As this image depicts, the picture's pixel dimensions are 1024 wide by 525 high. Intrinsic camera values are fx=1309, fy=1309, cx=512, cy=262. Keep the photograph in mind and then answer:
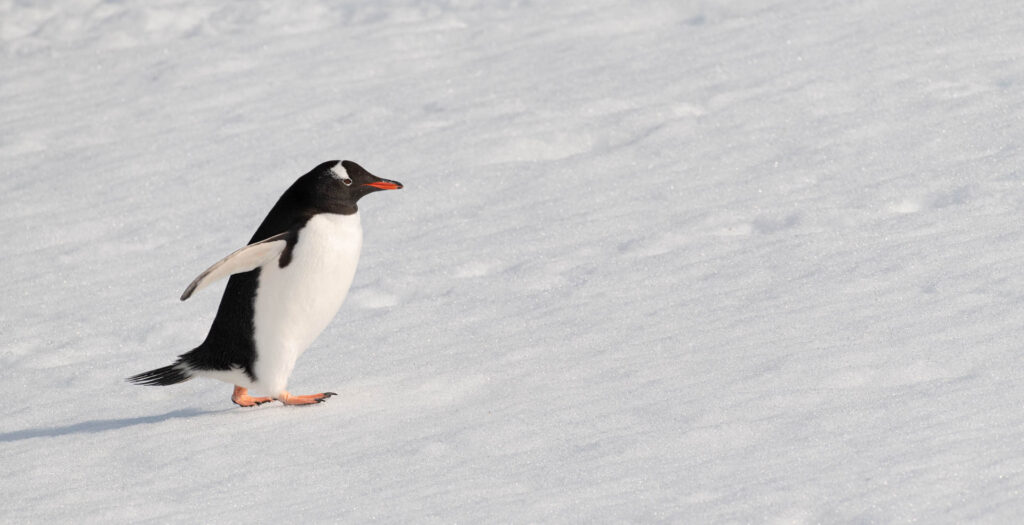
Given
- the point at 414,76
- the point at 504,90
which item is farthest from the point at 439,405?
the point at 414,76

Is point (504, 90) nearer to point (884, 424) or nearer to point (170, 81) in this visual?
point (170, 81)

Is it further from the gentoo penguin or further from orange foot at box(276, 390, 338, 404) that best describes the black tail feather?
orange foot at box(276, 390, 338, 404)

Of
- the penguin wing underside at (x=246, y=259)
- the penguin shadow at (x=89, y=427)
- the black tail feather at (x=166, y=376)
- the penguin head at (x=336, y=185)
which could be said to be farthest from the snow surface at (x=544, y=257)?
the penguin head at (x=336, y=185)

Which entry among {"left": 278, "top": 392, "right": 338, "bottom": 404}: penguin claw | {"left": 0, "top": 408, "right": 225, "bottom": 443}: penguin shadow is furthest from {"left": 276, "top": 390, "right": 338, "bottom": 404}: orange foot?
{"left": 0, "top": 408, "right": 225, "bottom": 443}: penguin shadow

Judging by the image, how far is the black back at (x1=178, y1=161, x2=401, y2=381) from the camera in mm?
4164

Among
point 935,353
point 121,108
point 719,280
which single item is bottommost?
point 121,108

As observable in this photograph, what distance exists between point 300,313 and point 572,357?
89 centimetres

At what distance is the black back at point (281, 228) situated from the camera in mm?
4164

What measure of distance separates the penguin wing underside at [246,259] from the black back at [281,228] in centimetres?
3

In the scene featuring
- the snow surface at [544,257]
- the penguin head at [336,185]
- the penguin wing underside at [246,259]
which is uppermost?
the penguin head at [336,185]

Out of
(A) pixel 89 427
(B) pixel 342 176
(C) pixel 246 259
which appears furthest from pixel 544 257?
(A) pixel 89 427

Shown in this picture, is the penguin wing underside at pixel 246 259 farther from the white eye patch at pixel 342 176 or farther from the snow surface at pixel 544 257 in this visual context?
the snow surface at pixel 544 257

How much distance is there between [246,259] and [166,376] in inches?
24.6

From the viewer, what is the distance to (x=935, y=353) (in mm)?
3686
